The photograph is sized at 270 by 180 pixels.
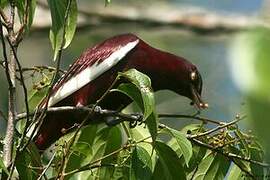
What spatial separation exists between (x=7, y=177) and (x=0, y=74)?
273 centimetres

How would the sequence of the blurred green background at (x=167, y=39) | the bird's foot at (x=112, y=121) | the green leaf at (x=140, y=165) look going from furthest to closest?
the blurred green background at (x=167, y=39)
the bird's foot at (x=112, y=121)
the green leaf at (x=140, y=165)

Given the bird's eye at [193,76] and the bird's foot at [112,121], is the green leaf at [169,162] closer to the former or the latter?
the bird's foot at [112,121]

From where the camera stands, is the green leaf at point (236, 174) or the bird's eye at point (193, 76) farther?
the bird's eye at point (193, 76)

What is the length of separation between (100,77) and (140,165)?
26.6 inches

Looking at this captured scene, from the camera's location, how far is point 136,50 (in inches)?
76.0

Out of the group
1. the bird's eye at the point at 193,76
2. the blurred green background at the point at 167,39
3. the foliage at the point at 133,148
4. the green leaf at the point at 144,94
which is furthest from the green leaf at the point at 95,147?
the blurred green background at the point at 167,39

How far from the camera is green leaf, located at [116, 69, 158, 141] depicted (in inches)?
41.5

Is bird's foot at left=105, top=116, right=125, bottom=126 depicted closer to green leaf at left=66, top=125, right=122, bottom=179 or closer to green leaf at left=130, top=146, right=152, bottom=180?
green leaf at left=66, top=125, right=122, bottom=179

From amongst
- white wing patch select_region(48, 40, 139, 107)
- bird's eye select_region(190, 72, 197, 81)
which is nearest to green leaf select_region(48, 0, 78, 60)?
white wing patch select_region(48, 40, 139, 107)

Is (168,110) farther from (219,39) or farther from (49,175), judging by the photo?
(49,175)

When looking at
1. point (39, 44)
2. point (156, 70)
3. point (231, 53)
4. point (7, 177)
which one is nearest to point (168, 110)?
point (39, 44)

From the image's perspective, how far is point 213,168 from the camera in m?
1.37

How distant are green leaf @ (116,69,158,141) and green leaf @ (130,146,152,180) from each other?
99 mm

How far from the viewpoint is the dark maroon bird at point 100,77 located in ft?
5.66
